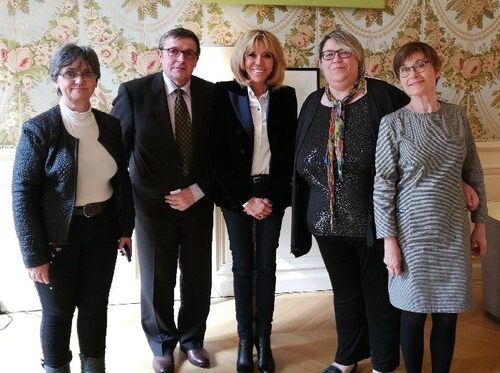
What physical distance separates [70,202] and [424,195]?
1.14 meters

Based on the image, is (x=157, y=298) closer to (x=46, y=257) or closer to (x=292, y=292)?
(x=46, y=257)

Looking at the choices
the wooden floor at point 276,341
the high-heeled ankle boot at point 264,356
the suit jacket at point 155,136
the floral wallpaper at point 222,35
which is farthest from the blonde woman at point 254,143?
the floral wallpaper at point 222,35

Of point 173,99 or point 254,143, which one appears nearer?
point 254,143

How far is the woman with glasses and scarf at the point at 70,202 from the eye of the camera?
1.59 m

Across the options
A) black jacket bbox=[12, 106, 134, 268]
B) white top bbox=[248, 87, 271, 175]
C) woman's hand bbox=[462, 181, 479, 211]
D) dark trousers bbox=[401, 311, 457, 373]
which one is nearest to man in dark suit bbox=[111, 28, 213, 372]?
white top bbox=[248, 87, 271, 175]

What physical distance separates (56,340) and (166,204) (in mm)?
659

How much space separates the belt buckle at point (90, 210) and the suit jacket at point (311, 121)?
73 cm

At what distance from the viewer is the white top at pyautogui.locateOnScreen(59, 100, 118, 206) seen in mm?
1654

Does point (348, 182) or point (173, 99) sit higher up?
point (173, 99)

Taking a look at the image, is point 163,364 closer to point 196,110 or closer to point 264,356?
point 264,356

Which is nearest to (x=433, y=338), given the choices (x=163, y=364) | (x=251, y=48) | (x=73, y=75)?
(x=163, y=364)

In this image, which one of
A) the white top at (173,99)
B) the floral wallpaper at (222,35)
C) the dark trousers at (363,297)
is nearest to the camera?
the dark trousers at (363,297)

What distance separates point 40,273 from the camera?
1604mm

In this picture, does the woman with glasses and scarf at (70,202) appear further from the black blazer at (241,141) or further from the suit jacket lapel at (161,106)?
the black blazer at (241,141)
